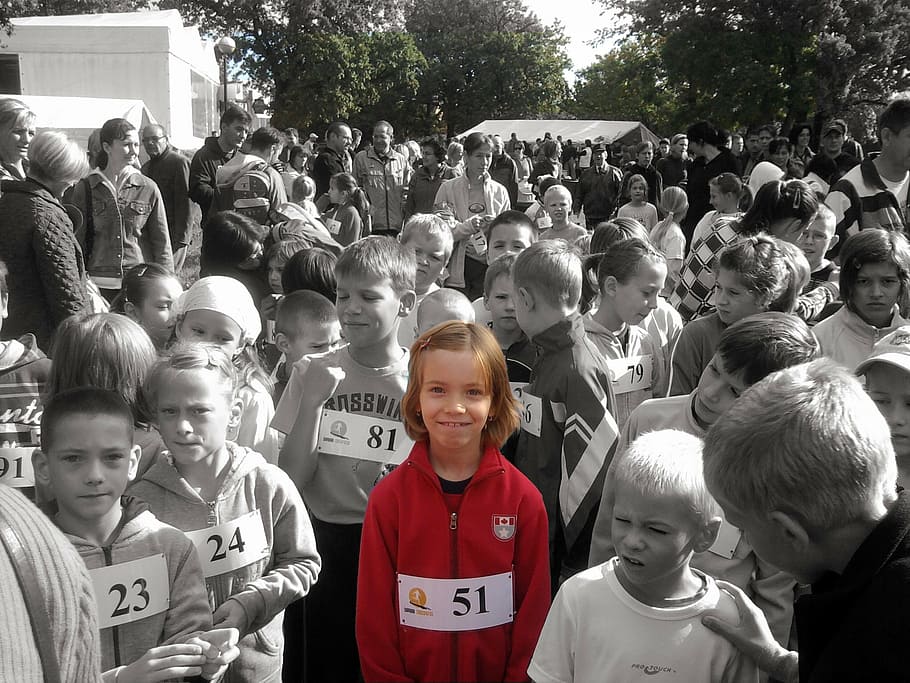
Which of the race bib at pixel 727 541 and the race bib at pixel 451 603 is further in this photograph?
the race bib at pixel 727 541

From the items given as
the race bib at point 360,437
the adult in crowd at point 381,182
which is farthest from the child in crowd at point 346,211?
the race bib at point 360,437

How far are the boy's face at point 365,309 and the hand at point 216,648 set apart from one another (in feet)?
3.76

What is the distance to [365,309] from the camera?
3055 mm

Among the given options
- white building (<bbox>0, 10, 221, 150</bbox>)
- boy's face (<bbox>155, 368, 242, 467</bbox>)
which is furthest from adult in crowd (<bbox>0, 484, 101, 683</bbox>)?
white building (<bbox>0, 10, 221, 150</bbox>)

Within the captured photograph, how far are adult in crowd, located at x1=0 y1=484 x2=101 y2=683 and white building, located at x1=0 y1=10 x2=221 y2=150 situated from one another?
69.9ft

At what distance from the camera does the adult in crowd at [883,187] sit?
5113mm

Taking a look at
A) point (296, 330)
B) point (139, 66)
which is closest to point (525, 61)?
point (139, 66)

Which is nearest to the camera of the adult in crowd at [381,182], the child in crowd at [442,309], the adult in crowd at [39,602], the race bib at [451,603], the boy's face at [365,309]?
the adult in crowd at [39,602]

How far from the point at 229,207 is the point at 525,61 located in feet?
204

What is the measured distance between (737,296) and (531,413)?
1.05 m

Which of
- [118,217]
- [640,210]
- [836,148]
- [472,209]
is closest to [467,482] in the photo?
[118,217]

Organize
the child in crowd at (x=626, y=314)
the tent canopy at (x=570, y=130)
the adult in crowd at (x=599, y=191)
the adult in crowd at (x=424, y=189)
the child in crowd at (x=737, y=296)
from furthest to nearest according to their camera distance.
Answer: the tent canopy at (x=570, y=130) → the adult in crowd at (x=599, y=191) → the adult in crowd at (x=424, y=189) → the child in crowd at (x=626, y=314) → the child in crowd at (x=737, y=296)

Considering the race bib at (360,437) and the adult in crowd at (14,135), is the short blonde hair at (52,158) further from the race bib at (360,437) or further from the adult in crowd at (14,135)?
the race bib at (360,437)

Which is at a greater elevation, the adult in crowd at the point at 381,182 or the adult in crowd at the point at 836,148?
the adult in crowd at the point at 836,148
